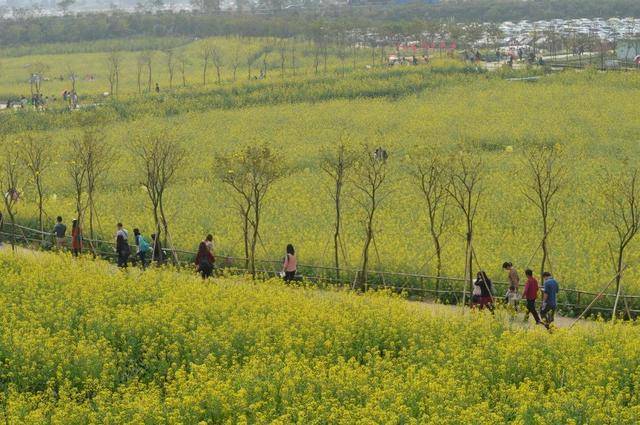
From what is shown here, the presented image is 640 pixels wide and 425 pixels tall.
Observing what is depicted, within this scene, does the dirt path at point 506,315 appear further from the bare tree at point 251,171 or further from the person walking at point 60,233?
the person walking at point 60,233

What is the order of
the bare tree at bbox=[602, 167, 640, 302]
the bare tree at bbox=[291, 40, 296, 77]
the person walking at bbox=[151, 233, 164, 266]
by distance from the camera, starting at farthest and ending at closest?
the bare tree at bbox=[291, 40, 296, 77] < the person walking at bbox=[151, 233, 164, 266] < the bare tree at bbox=[602, 167, 640, 302]

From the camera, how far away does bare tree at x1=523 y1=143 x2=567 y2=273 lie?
27.9m

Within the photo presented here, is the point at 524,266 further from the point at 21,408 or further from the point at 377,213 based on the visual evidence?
the point at 21,408

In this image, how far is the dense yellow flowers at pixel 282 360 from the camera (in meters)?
17.5

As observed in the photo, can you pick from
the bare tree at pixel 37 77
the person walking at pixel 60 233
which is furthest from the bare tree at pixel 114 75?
the person walking at pixel 60 233

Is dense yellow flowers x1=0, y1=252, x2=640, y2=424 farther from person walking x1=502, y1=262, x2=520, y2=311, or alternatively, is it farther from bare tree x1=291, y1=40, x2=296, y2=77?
bare tree x1=291, y1=40, x2=296, y2=77

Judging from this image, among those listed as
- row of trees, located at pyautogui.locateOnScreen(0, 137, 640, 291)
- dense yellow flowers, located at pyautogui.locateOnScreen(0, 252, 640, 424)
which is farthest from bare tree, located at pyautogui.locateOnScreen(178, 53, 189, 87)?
dense yellow flowers, located at pyautogui.locateOnScreen(0, 252, 640, 424)

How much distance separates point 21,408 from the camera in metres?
17.8

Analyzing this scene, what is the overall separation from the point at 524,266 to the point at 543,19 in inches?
5176

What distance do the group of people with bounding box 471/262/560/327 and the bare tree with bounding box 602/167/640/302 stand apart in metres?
1.98

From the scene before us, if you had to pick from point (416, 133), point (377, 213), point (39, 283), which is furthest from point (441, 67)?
point (39, 283)

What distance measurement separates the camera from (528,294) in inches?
895

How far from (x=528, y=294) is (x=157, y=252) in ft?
36.0

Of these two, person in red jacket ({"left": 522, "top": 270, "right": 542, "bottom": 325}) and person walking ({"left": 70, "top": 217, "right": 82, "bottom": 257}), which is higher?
person in red jacket ({"left": 522, "top": 270, "right": 542, "bottom": 325})
